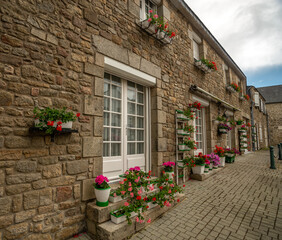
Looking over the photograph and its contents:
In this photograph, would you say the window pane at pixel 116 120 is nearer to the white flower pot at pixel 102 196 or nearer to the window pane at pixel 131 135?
the window pane at pixel 131 135

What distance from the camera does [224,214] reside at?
3002mm

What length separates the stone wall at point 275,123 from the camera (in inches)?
802

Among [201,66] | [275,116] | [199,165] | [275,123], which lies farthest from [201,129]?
[275,116]

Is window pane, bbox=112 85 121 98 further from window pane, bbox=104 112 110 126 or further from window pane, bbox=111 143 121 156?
window pane, bbox=111 143 121 156

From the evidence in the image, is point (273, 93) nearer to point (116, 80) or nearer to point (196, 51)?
point (196, 51)

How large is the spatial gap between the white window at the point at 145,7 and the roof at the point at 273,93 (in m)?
23.7

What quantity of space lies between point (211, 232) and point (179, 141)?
2.55m

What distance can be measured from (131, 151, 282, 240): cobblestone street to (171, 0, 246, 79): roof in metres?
5.25

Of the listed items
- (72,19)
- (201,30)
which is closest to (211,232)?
(72,19)

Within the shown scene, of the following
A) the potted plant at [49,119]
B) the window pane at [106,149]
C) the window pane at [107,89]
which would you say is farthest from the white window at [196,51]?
the potted plant at [49,119]

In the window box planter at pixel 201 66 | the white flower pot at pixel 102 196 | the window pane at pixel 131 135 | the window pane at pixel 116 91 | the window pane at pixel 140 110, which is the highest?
the window box planter at pixel 201 66

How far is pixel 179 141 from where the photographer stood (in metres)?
4.80

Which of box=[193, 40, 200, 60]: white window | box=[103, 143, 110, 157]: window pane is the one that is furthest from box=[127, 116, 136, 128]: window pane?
box=[193, 40, 200, 60]: white window

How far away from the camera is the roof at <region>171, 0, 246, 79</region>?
5.15 metres
